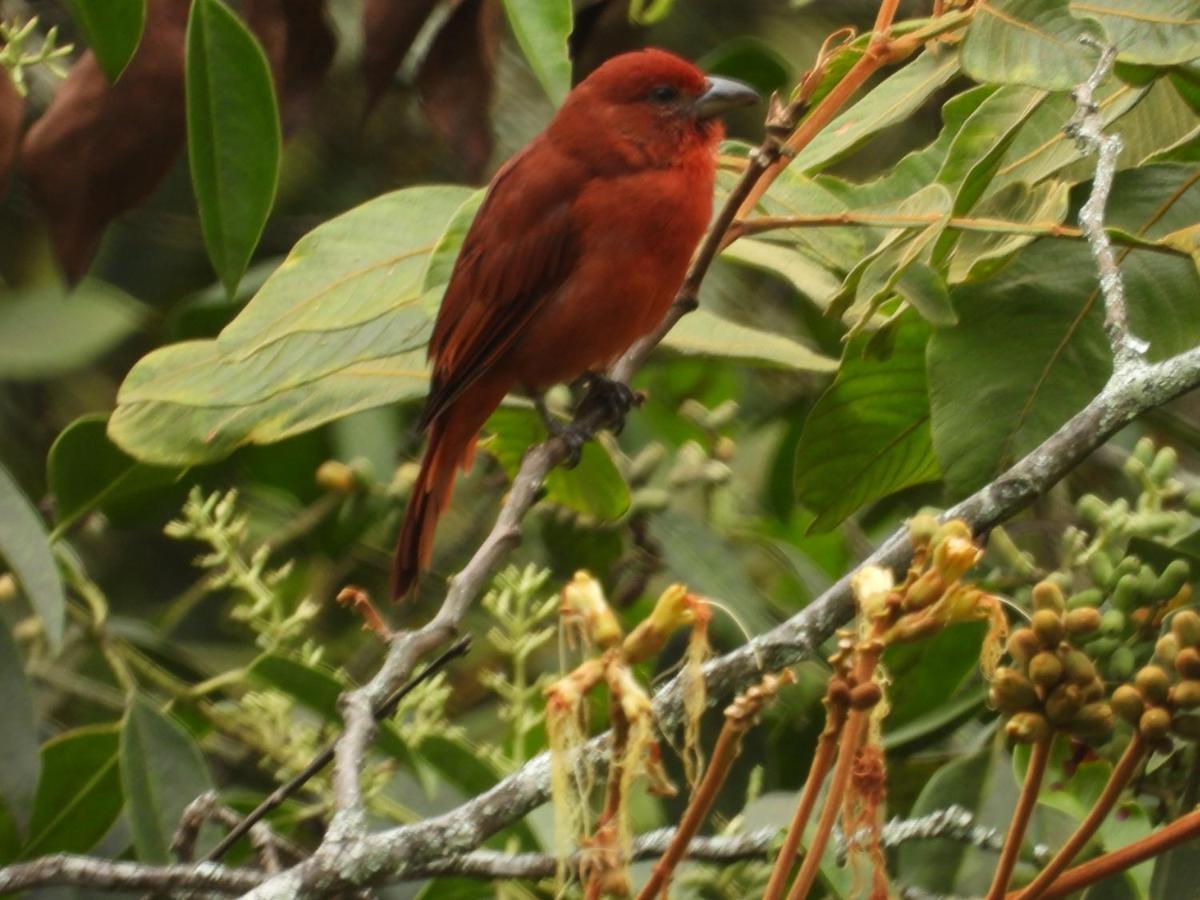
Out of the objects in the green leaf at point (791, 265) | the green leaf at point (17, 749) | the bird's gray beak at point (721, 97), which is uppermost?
the bird's gray beak at point (721, 97)

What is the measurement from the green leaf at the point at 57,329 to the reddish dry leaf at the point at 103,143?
0.76 metres

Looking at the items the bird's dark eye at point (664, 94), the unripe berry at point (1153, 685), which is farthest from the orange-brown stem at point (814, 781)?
the bird's dark eye at point (664, 94)

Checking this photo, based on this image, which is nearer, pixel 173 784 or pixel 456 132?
pixel 173 784

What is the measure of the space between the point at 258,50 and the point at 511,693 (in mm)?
965

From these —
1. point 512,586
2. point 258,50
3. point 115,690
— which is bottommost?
point 115,690

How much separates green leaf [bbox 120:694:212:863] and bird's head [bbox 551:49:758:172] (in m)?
1.49

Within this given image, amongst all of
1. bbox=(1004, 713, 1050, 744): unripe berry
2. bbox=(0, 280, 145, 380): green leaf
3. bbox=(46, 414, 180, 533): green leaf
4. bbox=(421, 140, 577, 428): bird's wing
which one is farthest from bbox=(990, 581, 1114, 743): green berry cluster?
bbox=(0, 280, 145, 380): green leaf

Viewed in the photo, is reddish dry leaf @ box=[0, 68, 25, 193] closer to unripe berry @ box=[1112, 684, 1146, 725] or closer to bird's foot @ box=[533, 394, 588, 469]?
bird's foot @ box=[533, 394, 588, 469]

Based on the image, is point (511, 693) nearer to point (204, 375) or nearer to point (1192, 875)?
point (204, 375)

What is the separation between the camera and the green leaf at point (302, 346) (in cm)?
228

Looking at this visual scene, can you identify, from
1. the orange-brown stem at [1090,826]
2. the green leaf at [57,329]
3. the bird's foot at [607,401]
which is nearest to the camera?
the orange-brown stem at [1090,826]

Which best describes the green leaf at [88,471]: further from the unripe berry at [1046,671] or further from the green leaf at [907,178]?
the unripe berry at [1046,671]

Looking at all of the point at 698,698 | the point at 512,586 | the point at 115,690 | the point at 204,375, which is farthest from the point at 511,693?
the point at 698,698

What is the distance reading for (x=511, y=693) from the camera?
8.77 ft
